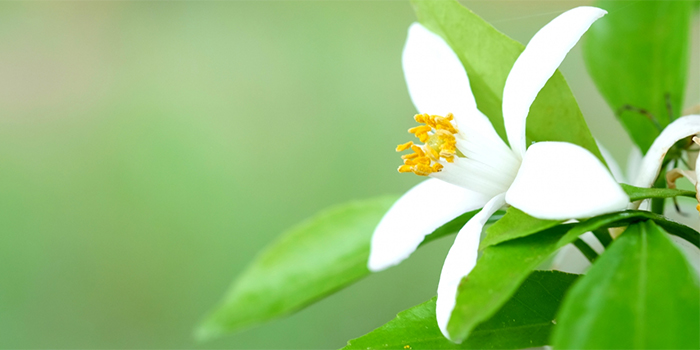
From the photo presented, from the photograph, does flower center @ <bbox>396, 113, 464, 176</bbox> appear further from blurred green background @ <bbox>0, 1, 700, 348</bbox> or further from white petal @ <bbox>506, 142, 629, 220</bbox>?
blurred green background @ <bbox>0, 1, 700, 348</bbox>

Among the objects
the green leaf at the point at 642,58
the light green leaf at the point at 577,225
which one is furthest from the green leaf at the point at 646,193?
the green leaf at the point at 642,58

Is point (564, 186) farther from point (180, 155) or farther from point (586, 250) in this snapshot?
point (180, 155)

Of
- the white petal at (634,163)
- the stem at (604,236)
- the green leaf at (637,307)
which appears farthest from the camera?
the white petal at (634,163)

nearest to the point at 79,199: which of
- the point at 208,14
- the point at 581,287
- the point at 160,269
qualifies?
the point at 160,269

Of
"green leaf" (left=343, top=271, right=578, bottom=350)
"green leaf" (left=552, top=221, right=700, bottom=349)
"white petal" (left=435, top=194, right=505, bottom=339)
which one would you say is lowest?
"green leaf" (left=552, top=221, right=700, bottom=349)

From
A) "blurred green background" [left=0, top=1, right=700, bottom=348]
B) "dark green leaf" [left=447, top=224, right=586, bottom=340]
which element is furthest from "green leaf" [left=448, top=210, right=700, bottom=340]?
"blurred green background" [left=0, top=1, right=700, bottom=348]

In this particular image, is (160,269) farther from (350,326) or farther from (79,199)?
(350,326)

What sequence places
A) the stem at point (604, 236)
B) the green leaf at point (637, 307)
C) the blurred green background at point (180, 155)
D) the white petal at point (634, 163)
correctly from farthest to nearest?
the blurred green background at point (180, 155)
the white petal at point (634, 163)
the stem at point (604, 236)
the green leaf at point (637, 307)

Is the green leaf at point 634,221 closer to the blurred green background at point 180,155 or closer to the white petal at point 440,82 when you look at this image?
the white petal at point 440,82
